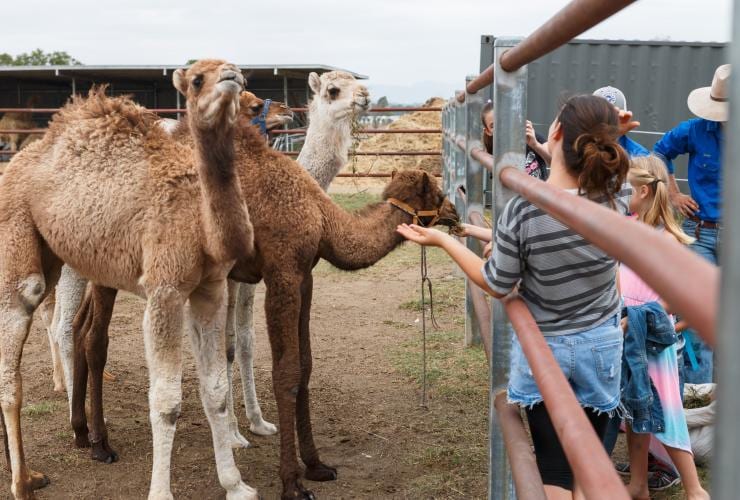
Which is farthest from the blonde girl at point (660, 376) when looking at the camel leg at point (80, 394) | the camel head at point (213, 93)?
the camel leg at point (80, 394)

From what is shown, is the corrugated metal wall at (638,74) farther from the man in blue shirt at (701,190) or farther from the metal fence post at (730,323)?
the metal fence post at (730,323)

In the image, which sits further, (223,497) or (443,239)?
(223,497)

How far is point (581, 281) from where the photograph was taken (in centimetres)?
238

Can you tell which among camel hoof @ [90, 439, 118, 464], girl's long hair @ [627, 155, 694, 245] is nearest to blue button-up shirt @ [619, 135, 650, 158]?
girl's long hair @ [627, 155, 694, 245]

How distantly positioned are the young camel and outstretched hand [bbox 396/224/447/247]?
2.25 metres

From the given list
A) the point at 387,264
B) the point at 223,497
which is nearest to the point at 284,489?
the point at 223,497

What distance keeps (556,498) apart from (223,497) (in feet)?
7.53

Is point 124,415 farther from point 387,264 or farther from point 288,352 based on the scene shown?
point 387,264

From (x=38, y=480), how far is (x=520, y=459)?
3.37 m

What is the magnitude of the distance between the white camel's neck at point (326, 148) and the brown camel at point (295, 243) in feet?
2.92

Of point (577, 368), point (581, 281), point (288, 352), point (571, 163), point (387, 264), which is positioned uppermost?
point (571, 163)

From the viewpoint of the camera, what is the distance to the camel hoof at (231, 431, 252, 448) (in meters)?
4.88

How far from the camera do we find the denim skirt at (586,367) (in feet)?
7.91

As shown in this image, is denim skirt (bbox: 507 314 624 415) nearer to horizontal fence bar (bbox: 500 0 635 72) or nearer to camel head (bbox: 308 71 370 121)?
horizontal fence bar (bbox: 500 0 635 72)
